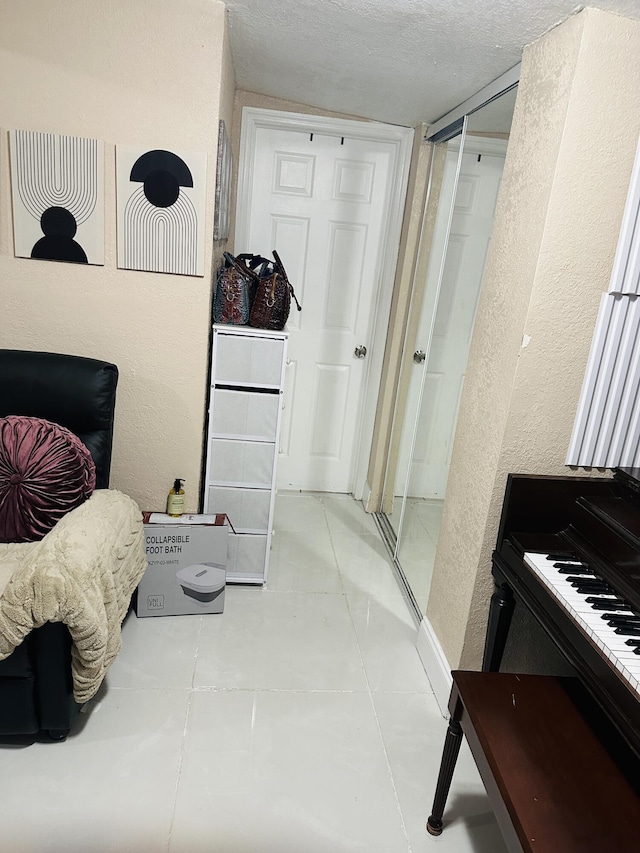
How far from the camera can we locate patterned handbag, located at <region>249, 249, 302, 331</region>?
7.84 ft

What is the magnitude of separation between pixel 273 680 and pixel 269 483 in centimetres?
79

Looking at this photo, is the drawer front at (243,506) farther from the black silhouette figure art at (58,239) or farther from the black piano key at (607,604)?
the black piano key at (607,604)

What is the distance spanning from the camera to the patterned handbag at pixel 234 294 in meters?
2.38

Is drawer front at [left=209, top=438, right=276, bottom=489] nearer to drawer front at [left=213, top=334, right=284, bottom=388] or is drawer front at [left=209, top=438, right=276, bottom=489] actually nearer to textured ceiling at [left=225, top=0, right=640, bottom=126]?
drawer front at [left=213, top=334, right=284, bottom=388]

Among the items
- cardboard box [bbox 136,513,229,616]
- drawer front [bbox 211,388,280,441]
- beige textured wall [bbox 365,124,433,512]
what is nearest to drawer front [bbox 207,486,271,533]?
cardboard box [bbox 136,513,229,616]

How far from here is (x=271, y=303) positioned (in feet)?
7.84

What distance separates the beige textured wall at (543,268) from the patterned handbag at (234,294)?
95 centimetres

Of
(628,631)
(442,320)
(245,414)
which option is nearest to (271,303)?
(245,414)

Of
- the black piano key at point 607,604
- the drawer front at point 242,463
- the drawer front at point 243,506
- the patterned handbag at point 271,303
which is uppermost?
the patterned handbag at point 271,303

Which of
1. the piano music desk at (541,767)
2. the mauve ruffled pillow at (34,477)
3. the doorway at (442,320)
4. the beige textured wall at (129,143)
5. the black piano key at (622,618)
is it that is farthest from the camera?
the doorway at (442,320)

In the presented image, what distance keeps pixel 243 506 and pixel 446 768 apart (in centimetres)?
134

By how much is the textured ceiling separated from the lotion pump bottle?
171 cm

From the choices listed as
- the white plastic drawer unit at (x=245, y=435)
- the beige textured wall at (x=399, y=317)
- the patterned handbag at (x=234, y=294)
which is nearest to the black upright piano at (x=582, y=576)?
the white plastic drawer unit at (x=245, y=435)

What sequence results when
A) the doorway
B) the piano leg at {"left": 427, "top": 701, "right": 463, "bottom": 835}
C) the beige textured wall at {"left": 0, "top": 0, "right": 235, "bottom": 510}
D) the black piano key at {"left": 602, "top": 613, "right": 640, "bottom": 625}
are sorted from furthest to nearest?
1. the doorway
2. the beige textured wall at {"left": 0, "top": 0, "right": 235, "bottom": 510}
3. the piano leg at {"left": 427, "top": 701, "right": 463, "bottom": 835}
4. the black piano key at {"left": 602, "top": 613, "right": 640, "bottom": 625}
